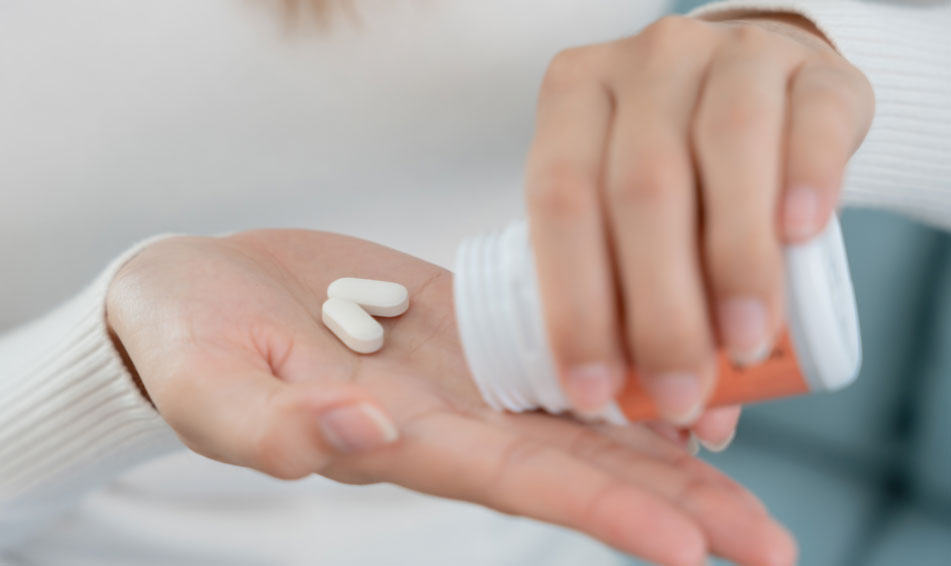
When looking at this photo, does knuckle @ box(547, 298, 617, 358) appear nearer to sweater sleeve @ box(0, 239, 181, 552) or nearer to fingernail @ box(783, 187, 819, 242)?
fingernail @ box(783, 187, 819, 242)

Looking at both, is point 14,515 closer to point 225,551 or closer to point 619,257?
point 225,551

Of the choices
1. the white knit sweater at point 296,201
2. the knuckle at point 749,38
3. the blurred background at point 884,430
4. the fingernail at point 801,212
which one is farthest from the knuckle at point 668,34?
the blurred background at point 884,430

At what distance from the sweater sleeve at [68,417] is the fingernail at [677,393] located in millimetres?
499

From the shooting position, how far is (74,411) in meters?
0.81

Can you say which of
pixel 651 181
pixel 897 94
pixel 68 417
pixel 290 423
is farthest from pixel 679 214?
pixel 68 417

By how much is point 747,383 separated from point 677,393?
0.10 metres

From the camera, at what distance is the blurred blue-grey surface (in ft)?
3.85

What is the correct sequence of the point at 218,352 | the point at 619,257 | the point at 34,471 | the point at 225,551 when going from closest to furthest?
1. the point at 619,257
2. the point at 218,352
3. the point at 34,471
4. the point at 225,551

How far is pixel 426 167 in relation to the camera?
1.07 m

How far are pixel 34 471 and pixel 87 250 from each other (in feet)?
1.02

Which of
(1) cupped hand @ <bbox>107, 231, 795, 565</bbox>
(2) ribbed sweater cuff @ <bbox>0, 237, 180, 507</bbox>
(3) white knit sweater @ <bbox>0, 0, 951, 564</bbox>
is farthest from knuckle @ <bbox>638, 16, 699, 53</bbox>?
(2) ribbed sweater cuff @ <bbox>0, 237, 180, 507</bbox>

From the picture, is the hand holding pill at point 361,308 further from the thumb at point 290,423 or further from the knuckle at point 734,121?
the knuckle at point 734,121

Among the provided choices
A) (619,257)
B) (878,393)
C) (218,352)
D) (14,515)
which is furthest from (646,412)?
(878,393)

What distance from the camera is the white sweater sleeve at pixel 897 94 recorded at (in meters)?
0.82
